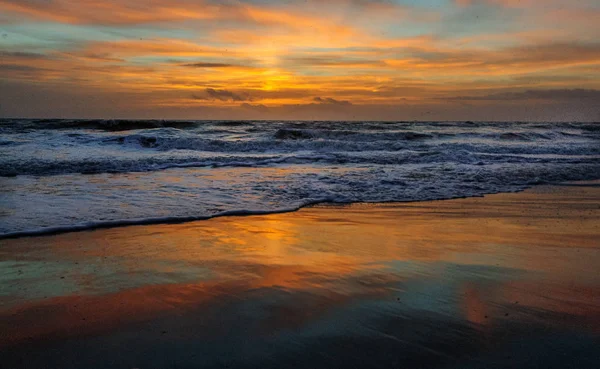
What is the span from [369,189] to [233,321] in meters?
6.21

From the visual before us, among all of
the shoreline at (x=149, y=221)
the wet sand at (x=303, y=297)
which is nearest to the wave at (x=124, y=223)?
the shoreline at (x=149, y=221)

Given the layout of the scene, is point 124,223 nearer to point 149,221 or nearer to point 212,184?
point 149,221

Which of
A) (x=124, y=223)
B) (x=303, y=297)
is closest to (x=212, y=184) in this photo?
(x=124, y=223)

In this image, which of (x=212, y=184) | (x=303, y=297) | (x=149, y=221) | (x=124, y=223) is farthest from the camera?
(x=212, y=184)

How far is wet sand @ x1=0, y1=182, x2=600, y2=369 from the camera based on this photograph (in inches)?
96.0

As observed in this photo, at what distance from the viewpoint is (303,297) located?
3.25 m

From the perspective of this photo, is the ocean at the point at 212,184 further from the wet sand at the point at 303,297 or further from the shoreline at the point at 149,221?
the wet sand at the point at 303,297

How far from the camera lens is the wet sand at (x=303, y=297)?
2.44 m

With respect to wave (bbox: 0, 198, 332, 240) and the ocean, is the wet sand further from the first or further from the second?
the ocean

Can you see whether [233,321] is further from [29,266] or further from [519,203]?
[519,203]

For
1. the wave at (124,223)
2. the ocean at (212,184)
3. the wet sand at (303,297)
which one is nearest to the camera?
the wet sand at (303,297)

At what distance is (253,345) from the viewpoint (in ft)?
8.27

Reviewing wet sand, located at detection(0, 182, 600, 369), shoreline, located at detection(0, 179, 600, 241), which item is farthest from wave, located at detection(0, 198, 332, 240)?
wet sand, located at detection(0, 182, 600, 369)

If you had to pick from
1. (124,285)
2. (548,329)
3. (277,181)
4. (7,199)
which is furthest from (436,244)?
(7,199)
